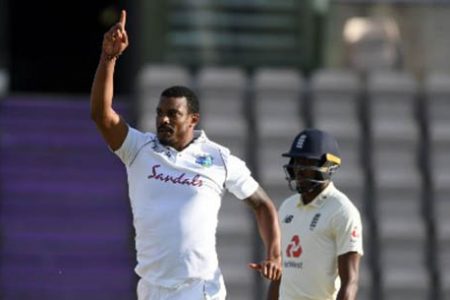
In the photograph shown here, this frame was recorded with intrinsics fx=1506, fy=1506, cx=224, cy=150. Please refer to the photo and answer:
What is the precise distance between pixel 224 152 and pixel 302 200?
610 mm

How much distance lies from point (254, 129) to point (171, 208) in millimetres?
6273

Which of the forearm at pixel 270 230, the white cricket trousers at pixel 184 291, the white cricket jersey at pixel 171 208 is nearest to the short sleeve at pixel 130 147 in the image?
the white cricket jersey at pixel 171 208

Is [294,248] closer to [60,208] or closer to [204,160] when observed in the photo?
[204,160]

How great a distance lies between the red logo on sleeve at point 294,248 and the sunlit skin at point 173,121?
0.85 metres

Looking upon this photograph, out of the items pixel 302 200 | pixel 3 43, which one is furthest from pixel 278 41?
pixel 302 200

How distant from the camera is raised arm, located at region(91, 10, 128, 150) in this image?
24.3 ft

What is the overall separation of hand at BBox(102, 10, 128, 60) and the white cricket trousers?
46.8 inches

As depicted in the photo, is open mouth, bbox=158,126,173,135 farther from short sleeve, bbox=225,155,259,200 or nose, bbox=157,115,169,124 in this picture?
short sleeve, bbox=225,155,259,200

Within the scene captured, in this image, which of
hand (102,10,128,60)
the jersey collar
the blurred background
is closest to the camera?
hand (102,10,128,60)

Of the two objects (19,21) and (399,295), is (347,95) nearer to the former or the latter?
(399,295)

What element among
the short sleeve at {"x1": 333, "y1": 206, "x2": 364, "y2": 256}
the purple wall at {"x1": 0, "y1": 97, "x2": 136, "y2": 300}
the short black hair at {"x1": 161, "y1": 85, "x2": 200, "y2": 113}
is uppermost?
the short black hair at {"x1": 161, "y1": 85, "x2": 200, "y2": 113}

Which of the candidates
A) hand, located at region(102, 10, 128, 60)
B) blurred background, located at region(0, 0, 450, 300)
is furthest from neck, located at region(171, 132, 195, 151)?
blurred background, located at region(0, 0, 450, 300)

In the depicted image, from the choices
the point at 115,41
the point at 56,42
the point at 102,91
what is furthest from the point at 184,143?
the point at 56,42

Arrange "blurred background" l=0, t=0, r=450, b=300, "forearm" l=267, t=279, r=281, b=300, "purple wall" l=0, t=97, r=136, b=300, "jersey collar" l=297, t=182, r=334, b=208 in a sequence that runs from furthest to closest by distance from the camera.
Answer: "blurred background" l=0, t=0, r=450, b=300, "purple wall" l=0, t=97, r=136, b=300, "forearm" l=267, t=279, r=281, b=300, "jersey collar" l=297, t=182, r=334, b=208
